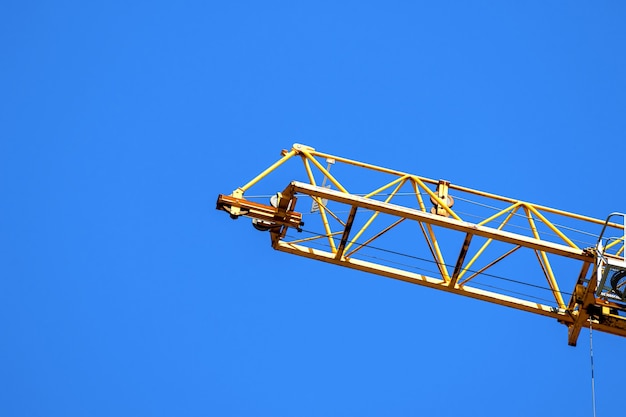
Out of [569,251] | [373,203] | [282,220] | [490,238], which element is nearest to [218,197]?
[282,220]

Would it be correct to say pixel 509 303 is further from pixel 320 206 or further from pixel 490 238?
pixel 320 206

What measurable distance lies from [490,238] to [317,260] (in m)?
4.34

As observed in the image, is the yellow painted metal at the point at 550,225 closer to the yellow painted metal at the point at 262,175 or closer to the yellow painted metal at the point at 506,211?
the yellow painted metal at the point at 506,211

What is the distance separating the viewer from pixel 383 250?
29.4m

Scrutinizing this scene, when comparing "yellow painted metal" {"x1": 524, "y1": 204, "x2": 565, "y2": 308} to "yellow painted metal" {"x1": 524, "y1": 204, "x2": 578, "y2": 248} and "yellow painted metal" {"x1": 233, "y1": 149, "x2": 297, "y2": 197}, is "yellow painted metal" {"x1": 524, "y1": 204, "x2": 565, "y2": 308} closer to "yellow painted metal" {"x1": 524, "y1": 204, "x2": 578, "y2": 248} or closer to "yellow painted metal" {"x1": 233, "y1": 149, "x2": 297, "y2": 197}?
"yellow painted metal" {"x1": 524, "y1": 204, "x2": 578, "y2": 248}

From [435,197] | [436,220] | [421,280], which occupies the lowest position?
[421,280]

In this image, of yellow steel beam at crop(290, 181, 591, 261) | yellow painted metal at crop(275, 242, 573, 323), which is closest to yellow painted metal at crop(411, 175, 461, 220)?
yellow steel beam at crop(290, 181, 591, 261)

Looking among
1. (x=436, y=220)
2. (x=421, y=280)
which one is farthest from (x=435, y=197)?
Result: (x=421, y=280)

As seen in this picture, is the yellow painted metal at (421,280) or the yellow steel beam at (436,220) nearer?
the yellow steel beam at (436,220)

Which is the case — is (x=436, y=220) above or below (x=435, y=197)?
below

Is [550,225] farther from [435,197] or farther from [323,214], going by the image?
[323,214]

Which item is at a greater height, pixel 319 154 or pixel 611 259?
pixel 319 154

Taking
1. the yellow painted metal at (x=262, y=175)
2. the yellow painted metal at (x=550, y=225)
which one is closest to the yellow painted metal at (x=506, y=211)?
the yellow painted metal at (x=550, y=225)

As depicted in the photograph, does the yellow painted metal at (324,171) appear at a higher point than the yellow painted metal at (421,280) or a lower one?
higher
